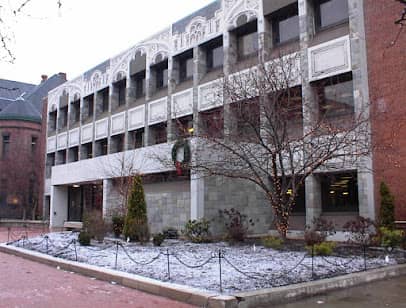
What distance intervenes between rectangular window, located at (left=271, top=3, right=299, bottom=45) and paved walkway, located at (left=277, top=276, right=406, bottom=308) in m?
15.9

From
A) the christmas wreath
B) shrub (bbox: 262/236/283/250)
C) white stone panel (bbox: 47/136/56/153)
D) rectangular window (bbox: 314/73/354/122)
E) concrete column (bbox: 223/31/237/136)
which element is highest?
concrete column (bbox: 223/31/237/136)

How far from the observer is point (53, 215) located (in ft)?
115

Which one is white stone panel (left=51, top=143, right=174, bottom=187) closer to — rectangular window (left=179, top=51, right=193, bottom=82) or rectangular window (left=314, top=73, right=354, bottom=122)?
rectangular window (left=179, top=51, right=193, bottom=82)

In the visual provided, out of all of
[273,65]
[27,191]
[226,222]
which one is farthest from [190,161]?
[27,191]

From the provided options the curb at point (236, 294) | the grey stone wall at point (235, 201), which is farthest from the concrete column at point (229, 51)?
the curb at point (236, 294)

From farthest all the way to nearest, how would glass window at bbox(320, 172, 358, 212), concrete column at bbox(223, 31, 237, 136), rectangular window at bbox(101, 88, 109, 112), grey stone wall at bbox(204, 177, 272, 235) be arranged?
rectangular window at bbox(101, 88, 109, 112), concrete column at bbox(223, 31, 237, 136), glass window at bbox(320, 172, 358, 212), grey stone wall at bbox(204, 177, 272, 235)

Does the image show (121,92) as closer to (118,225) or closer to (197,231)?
(118,225)

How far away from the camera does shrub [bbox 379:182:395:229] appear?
16.8 meters

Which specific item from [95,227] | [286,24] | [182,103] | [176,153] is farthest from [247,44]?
[95,227]

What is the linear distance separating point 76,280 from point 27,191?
41658mm

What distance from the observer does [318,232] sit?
17.5 metres

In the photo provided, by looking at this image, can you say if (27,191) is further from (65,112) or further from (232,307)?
(232,307)

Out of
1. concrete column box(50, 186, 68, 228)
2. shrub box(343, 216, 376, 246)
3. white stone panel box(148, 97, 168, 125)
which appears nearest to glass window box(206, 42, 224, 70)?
white stone panel box(148, 97, 168, 125)

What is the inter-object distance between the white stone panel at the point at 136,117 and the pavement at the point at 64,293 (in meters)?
20.4
